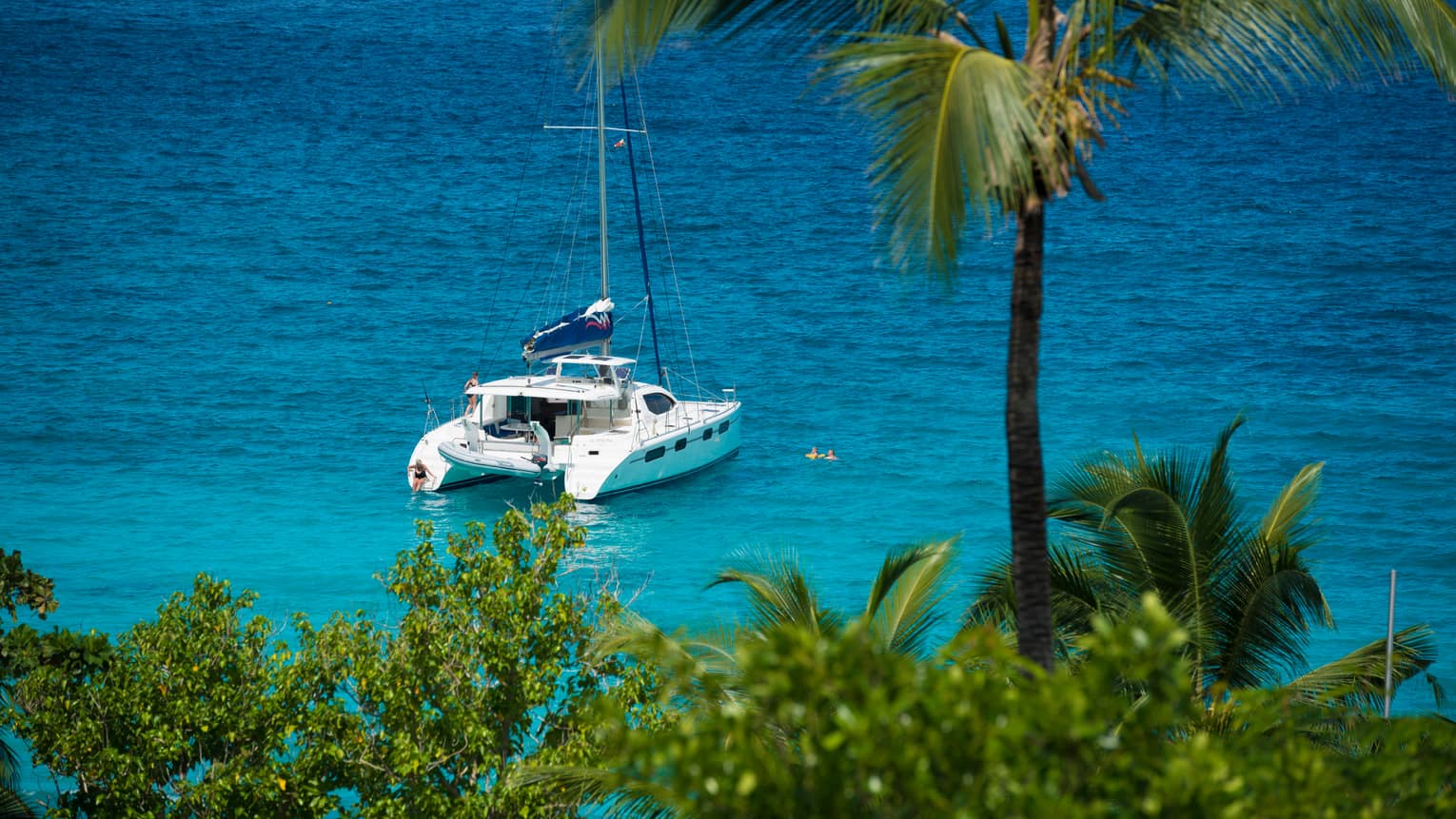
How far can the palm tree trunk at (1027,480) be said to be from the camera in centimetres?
668

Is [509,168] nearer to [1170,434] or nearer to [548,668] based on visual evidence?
[1170,434]

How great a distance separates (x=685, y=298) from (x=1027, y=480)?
1765 inches

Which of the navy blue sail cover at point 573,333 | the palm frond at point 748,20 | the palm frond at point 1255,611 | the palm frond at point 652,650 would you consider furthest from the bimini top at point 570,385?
the palm frond at point 748,20

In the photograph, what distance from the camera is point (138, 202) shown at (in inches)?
2470

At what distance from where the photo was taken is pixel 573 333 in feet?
102

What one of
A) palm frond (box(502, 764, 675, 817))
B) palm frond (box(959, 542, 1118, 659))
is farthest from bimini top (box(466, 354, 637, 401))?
palm frond (box(502, 764, 675, 817))

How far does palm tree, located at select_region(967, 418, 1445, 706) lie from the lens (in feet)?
38.3

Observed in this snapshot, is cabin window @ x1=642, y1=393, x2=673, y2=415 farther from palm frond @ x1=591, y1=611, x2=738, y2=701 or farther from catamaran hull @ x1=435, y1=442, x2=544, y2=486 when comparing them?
palm frond @ x1=591, y1=611, x2=738, y2=701

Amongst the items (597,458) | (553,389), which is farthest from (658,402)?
(553,389)

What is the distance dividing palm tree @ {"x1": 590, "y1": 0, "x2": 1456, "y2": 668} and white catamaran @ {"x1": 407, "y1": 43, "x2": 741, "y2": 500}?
74.6 ft

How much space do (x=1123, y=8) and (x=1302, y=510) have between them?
22.3 ft

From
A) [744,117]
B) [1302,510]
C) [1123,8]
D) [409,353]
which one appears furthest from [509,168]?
[1123,8]

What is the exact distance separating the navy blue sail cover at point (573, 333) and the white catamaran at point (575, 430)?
0.08ft

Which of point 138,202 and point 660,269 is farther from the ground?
point 138,202
